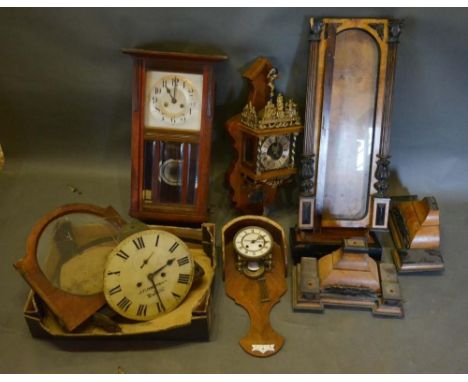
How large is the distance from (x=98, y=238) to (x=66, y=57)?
3.27 feet

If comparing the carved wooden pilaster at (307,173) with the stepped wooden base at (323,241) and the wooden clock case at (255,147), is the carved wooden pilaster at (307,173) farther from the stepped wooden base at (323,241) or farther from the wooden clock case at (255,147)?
the stepped wooden base at (323,241)

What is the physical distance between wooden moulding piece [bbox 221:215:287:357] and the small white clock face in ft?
0.17

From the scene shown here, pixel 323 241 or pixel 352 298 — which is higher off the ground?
pixel 323 241

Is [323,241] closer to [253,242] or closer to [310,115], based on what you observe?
[253,242]

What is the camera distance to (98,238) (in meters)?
1.96

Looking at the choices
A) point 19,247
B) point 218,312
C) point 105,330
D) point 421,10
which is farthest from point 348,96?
point 19,247

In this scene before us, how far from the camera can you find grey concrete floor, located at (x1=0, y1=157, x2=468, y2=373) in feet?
5.73

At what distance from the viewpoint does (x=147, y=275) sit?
1.83 m

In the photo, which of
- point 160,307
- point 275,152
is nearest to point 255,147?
point 275,152

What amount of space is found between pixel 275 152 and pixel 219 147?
45 cm

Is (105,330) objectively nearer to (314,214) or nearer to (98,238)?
(98,238)

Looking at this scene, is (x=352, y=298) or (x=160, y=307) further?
(x=352, y=298)

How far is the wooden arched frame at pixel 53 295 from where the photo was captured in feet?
5.66

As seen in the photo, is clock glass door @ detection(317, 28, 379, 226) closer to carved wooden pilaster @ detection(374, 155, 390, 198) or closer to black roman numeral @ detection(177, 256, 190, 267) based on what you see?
carved wooden pilaster @ detection(374, 155, 390, 198)
